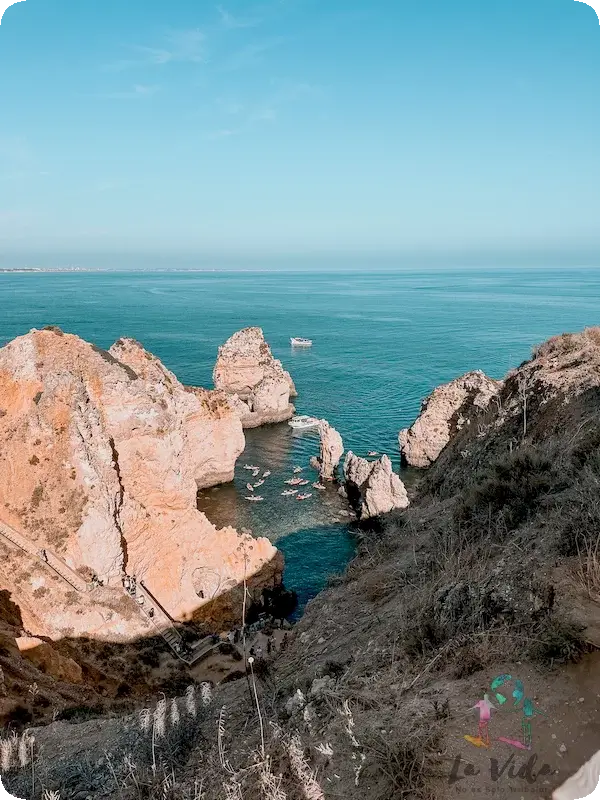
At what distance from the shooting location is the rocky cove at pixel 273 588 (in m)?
6.24

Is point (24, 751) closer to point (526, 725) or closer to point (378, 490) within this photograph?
point (526, 725)

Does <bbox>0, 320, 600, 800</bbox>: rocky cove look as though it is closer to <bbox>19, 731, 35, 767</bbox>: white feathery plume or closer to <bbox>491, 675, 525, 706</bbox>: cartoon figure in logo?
<bbox>491, 675, 525, 706</bbox>: cartoon figure in logo

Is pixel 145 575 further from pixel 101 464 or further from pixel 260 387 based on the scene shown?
pixel 260 387

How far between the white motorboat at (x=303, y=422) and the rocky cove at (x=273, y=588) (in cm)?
1433

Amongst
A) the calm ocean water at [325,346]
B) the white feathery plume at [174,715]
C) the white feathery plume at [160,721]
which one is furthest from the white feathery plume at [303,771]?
the calm ocean water at [325,346]

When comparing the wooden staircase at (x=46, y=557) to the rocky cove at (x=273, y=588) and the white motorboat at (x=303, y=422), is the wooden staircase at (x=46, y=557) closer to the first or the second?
the rocky cove at (x=273, y=588)

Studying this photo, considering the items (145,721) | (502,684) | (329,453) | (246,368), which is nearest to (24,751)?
(145,721)

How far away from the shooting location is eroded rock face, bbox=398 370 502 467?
46.3 meters

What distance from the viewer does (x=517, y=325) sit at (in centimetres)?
11475

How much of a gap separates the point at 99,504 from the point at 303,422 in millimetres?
36214

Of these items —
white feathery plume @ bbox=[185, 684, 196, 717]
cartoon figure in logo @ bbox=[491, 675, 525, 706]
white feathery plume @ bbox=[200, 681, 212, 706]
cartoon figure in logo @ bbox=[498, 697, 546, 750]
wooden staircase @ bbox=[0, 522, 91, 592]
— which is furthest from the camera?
wooden staircase @ bbox=[0, 522, 91, 592]

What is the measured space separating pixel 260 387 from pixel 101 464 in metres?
35.2

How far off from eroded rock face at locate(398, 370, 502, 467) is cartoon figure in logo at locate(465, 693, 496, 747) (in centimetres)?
4156

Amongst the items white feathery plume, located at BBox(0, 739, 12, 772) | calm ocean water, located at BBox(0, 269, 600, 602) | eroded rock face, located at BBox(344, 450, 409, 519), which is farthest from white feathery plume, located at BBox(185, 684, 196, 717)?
eroded rock face, located at BBox(344, 450, 409, 519)
